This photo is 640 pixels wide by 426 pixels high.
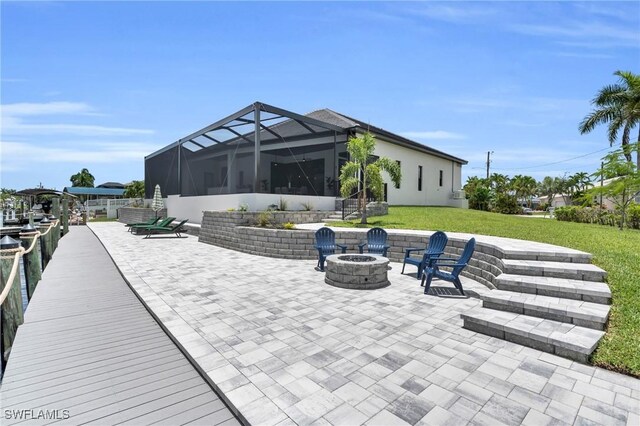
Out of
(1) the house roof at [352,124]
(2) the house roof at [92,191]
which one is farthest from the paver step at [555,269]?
(2) the house roof at [92,191]

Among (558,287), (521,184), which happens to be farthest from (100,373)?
(521,184)

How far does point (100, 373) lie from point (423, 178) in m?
25.4

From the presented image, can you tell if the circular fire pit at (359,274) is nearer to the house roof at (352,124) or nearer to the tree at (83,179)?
the house roof at (352,124)

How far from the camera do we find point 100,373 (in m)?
3.07

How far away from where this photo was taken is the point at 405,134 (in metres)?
29.5

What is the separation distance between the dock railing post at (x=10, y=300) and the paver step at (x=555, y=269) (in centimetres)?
751

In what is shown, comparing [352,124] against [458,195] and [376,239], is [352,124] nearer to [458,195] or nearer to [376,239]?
[376,239]

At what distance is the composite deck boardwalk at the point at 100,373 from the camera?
8.07 feet

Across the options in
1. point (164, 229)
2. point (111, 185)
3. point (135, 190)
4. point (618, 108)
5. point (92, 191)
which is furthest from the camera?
point (135, 190)

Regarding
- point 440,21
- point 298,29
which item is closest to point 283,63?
point 298,29

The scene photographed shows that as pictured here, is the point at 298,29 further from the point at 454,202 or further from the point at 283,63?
the point at 454,202

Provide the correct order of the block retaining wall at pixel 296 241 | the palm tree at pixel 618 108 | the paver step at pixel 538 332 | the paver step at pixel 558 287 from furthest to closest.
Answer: the palm tree at pixel 618 108, the block retaining wall at pixel 296 241, the paver step at pixel 558 287, the paver step at pixel 538 332

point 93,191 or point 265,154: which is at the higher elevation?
point 265,154

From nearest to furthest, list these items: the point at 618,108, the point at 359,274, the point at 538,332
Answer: the point at 538,332 → the point at 359,274 → the point at 618,108
